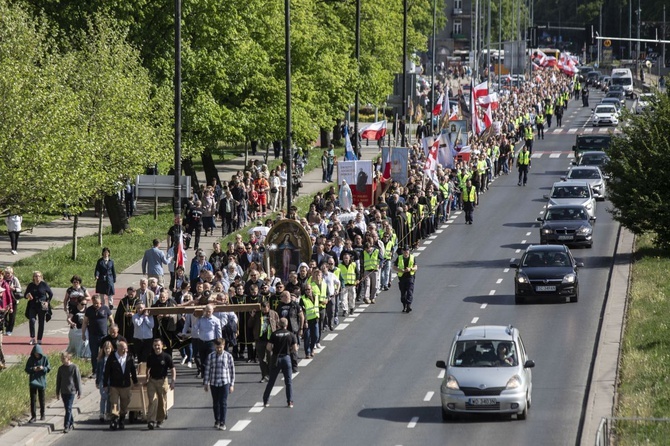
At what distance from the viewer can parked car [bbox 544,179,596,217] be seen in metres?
51.7

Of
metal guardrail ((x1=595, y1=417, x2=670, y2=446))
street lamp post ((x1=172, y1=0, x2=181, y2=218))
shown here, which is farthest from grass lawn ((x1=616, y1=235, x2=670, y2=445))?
street lamp post ((x1=172, y1=0, x2=181, y2=218))

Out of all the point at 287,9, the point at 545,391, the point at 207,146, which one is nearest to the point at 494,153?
the point at 207,146

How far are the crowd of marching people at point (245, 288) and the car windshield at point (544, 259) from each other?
3065 millimetres

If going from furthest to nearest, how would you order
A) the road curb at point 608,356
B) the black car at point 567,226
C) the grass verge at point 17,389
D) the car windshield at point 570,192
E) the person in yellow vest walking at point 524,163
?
the person in yellow vest walking at point 524,163 → the car windshield at point 570,192 → the black car at point 567,226 → the grass verge at point 17,389 → the road curb at point 608,356

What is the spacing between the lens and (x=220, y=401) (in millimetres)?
24875

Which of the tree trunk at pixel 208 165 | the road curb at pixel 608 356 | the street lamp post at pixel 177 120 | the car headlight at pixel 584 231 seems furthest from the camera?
the tree trunk at pixel 208 165

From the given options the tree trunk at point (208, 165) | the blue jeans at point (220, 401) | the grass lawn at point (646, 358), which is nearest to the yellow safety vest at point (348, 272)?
the grass lawn at point (646, 358)

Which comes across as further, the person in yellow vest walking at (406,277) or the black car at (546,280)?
the black car at (546,280)

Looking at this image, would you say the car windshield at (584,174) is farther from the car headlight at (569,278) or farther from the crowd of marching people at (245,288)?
the car headlight at (569,278)

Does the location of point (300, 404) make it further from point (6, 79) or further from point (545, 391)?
point (6, 79)

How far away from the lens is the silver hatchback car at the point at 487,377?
24.9m

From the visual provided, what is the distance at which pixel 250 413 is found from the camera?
26.3m

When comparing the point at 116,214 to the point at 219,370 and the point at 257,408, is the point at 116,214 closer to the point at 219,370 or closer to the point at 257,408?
the point at 257,408

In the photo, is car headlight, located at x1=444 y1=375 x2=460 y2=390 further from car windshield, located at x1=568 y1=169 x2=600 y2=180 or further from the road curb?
car windshield, located at x1=568 y1=169 x2=600 y2=180
